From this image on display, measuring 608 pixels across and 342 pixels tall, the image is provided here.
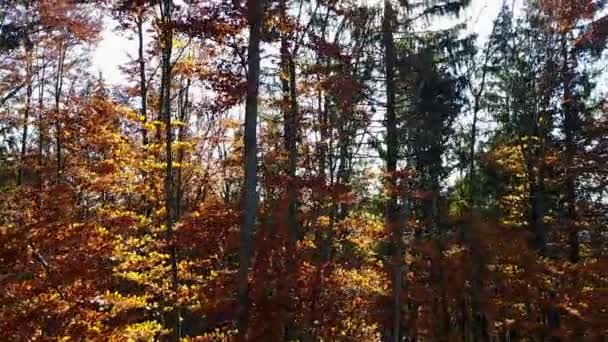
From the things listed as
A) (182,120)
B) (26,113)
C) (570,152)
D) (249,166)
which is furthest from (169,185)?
(570,152)

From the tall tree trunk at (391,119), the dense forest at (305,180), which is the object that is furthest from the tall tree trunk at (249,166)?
the tall tree trunk at (391,119)

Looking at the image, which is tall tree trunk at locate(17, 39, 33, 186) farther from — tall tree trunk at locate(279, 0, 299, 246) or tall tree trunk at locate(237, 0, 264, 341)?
tall tree trunk at locate(237, 0, 264, 341)

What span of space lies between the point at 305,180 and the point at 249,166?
182 centimetres

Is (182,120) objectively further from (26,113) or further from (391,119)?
(391,119)

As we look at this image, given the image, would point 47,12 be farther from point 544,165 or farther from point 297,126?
point 544,165

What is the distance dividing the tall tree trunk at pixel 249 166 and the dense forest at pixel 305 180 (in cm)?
4

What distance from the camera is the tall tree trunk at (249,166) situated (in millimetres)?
9359

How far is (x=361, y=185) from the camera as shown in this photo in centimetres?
1692

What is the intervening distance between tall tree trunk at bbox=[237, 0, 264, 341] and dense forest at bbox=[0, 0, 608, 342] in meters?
0.04

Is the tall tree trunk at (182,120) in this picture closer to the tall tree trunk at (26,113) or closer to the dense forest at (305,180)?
the dense forest at (305,180)

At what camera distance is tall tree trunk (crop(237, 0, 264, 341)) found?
936 cm

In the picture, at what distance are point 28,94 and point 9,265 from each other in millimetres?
10055

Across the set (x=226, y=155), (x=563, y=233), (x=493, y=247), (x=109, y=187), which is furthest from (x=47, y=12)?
(x=563, y=233)

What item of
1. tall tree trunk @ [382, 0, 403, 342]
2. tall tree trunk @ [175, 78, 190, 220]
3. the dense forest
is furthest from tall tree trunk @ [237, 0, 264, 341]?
tall tree trunk @ [382, 0, 403, 342]
